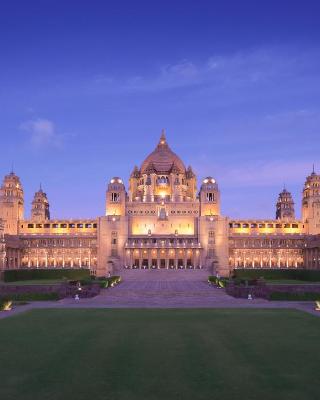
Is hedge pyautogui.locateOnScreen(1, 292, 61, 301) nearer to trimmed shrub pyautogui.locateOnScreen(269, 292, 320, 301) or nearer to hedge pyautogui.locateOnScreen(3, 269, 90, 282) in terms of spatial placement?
trimmed shrub pyautogui.locateOnScreen(269, 292, 320, 301)

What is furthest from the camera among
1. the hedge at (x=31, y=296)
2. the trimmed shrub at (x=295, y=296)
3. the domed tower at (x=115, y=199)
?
the domed tower at (x=115, y=199)

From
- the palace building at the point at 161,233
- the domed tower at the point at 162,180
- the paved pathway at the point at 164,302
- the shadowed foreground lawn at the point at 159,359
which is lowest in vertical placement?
the paved pathway at the point at 164,302

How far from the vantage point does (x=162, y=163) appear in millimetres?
150625

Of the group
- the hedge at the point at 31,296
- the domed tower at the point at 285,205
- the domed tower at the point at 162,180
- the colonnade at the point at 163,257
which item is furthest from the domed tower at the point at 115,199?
the hedge at the point at 31,296

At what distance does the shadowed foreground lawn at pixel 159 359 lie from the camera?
1475 cm

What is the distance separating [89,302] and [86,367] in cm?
2971

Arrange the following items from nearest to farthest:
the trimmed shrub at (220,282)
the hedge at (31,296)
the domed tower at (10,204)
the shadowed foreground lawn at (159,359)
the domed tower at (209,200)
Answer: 1. the shadowed foreground lawn at (159,359)
2. the hedge at (31,296)
3. the trimmed shrub at (220,282)
4. the domed tower at (209,200)
5. the domed tower at (10,204)

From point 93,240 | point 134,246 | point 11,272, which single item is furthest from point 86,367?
point 93,240

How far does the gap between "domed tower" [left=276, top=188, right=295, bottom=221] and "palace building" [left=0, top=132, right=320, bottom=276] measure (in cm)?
3639

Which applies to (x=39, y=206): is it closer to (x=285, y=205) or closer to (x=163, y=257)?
(x=163, y=257)

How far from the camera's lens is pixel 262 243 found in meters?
140

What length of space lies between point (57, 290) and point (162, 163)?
10120cm

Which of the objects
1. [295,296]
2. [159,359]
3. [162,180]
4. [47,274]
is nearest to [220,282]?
[295,296]

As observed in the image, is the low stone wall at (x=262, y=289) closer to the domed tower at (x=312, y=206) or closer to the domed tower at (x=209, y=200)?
the domed tower at (x=209, y=200)
